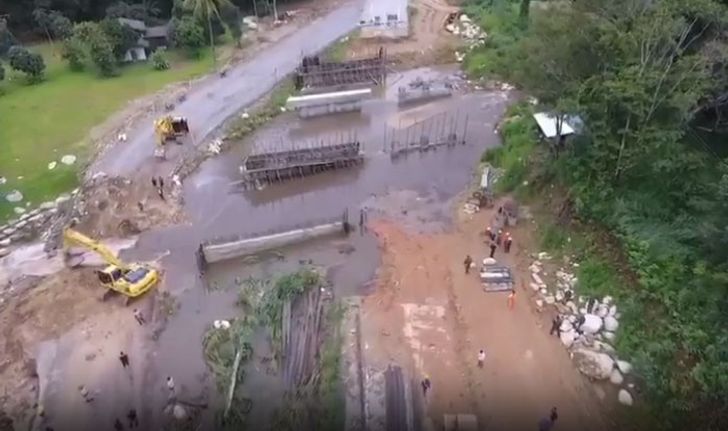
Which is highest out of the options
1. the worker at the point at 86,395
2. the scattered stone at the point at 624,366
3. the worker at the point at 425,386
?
the scattered stone at the point at 624,366

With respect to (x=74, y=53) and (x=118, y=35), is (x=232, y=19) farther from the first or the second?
(x=74, y=53)

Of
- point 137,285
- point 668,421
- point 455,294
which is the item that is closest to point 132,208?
point 137,285

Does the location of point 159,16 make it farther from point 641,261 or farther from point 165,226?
point 641,261

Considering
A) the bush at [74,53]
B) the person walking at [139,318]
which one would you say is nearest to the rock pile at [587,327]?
the person walking at [139,318]

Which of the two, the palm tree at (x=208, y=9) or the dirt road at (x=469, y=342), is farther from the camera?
the palm tree at (x=208, y=9)

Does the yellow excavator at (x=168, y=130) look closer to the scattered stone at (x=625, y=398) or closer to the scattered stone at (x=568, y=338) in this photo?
the scattered stone at (x=568, y=338)

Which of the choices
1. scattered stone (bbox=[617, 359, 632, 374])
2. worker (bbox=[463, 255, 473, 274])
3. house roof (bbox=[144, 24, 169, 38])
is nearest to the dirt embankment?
house roof (bbox=[144, 24, 169, 38])

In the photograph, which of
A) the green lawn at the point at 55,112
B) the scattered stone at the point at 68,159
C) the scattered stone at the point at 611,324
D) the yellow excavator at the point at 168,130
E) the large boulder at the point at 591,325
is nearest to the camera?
the scattered stone at the point at 611,324
